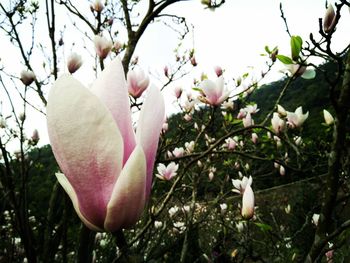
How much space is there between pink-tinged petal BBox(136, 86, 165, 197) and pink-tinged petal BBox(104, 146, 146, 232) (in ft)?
0.10

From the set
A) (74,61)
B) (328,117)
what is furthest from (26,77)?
(328,117)

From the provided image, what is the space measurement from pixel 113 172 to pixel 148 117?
0.28 feet

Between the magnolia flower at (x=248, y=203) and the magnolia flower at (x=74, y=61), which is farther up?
the magnolia flower at (x=74, y=61)

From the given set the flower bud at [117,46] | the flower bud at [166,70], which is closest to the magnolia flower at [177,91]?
the flower bud at [166,70]

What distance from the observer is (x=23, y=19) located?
308 centimetres

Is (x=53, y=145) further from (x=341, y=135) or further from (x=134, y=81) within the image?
(x=134, y=81)

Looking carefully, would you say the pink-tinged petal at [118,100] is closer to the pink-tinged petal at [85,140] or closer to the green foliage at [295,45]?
the pink-tinged petal at [85,140]

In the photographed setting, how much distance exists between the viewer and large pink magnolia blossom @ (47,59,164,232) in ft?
1.42

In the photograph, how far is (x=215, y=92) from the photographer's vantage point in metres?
1.89

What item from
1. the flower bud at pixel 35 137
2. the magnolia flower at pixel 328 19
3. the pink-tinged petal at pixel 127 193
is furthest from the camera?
the flower bud at pixel 35 137

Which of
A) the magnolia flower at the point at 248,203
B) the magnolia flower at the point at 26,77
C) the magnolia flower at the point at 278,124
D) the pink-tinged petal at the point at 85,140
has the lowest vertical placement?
the pink-tinged petal at the point at 85,140

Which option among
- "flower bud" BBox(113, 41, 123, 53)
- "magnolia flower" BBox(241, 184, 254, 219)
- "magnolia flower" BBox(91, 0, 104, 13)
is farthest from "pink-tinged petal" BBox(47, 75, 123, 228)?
"flower bud" BBox(113, 41, 123, 53)

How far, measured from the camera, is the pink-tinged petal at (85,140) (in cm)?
44

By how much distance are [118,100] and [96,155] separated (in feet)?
0.28
